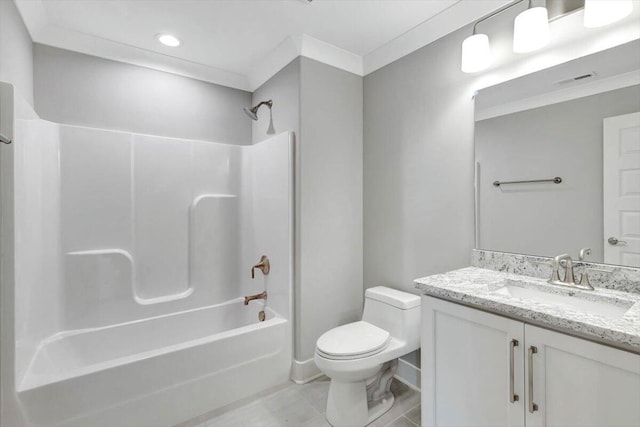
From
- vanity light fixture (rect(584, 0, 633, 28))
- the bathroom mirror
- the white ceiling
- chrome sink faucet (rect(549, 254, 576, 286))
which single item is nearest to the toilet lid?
the bathroom mirror

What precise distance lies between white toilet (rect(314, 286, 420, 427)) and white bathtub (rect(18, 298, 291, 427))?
1.73 ft

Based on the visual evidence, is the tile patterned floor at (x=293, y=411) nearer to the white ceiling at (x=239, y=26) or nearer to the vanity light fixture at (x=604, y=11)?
the vanity light fixture at (x=604, y=11)

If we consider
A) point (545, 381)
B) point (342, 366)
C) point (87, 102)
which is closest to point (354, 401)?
point (342, 366)

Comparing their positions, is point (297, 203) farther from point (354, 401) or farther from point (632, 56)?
point (632, 56)

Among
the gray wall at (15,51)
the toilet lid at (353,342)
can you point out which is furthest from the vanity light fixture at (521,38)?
the gray wall at (15,51)

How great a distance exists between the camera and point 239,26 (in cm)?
203

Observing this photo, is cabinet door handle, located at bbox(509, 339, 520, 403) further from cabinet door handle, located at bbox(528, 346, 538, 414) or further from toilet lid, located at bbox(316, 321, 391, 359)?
toilet lid, located at bbox(316, 321, 391, 359)

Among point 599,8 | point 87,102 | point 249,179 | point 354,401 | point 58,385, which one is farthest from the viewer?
point 249,179

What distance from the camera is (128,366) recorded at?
1.62m

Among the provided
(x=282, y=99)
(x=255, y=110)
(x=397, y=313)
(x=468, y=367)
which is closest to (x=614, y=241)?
(x=468, y=367)

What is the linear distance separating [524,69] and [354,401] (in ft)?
6.71

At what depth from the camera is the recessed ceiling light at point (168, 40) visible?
2135mm

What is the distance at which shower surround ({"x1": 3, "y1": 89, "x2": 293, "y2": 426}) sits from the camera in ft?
5.22

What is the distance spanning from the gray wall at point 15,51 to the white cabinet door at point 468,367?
234cm
